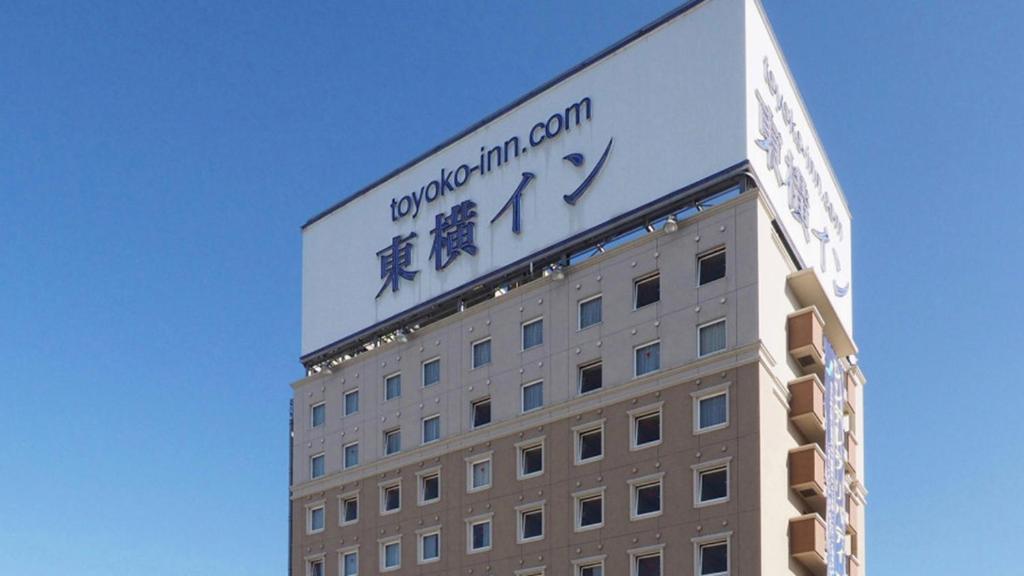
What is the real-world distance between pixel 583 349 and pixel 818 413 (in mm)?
9713

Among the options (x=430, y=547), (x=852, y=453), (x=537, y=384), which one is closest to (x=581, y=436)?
(x=537, y=384)

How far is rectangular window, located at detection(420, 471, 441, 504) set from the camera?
2375 inches

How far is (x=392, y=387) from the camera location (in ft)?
213

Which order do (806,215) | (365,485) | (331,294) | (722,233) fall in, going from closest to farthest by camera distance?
(722,233) < (806,215) < (365,485) < (331,294)

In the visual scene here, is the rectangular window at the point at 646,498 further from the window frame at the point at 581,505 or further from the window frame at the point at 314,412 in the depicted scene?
the window frame at the point at 314,412

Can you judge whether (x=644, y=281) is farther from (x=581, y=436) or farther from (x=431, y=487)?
(x=431, y=487)

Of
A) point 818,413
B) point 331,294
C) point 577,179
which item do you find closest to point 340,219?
point 331,294

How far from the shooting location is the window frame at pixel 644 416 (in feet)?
170

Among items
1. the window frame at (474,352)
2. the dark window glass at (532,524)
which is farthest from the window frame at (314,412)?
the dark window glass at (532,524)

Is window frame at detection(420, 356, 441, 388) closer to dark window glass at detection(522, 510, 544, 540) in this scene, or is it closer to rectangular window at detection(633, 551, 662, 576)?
dark window glass at detection(522, 510, 544, 540)

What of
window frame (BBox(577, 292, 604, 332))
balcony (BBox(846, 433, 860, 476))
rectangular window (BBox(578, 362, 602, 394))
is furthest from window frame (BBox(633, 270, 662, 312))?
balcony (BBox(846, 433, 860, 476))

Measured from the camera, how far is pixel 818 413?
174 ft

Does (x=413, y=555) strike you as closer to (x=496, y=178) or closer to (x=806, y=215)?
(x=496, y=178)

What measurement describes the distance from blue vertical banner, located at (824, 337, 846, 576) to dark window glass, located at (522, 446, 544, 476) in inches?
455
